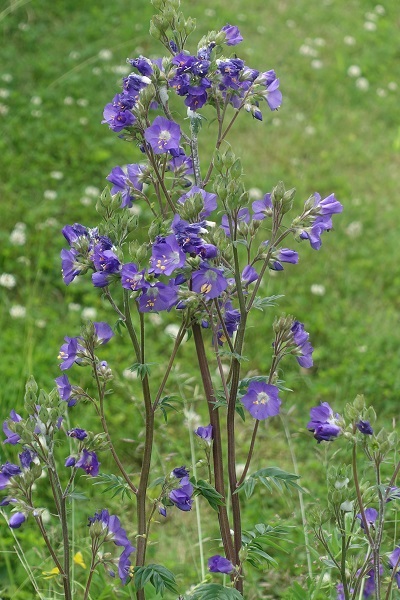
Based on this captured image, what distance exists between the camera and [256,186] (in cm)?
548

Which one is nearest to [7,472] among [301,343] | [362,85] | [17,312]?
[301,343]

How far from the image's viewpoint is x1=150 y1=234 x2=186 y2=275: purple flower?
1.76m

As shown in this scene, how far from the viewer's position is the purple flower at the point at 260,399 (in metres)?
1.90

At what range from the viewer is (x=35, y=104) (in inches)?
220

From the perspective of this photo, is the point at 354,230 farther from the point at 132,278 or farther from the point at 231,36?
the point at 132,278

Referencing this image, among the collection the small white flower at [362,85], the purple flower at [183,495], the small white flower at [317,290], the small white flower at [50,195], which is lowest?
the small white flower at [317,290]

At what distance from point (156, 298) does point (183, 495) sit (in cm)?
48

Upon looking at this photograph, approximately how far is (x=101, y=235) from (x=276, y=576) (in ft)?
5.36

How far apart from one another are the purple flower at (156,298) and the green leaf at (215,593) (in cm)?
68

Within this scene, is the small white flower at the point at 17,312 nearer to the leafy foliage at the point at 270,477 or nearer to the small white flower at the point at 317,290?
the small white flower at the point at 317,290

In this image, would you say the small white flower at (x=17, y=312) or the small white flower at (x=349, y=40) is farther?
the small white flower at (x=349, y=40)

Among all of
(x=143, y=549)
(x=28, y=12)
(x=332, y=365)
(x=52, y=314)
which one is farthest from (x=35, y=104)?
(x=143, y=549)

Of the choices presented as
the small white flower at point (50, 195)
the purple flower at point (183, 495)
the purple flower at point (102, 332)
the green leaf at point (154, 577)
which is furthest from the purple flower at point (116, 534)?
the small white flower at point (50, 195)

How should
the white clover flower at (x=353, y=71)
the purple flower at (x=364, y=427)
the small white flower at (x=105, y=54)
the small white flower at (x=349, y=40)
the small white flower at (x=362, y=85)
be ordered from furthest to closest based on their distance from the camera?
the small white flower at (x=349, y=40) → the white clover flower at (x=353, y=71) → the small white flower at (x=362, y=85) → the small white flower at (x=105, y=54) → the purple flower at (x=364, y=427)
